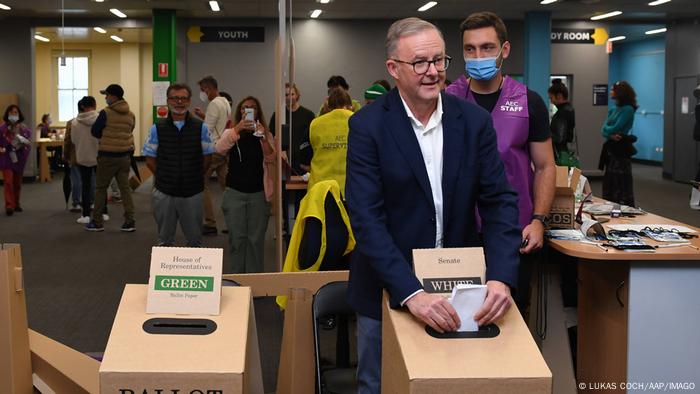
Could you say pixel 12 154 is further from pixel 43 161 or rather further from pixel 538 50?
pixel 538 50

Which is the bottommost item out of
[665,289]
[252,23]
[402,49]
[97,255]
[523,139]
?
[97,255]

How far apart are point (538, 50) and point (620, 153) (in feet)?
22.1

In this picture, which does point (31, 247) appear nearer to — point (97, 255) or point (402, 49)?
point (97, 255)

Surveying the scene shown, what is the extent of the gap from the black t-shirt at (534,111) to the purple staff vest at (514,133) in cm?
2

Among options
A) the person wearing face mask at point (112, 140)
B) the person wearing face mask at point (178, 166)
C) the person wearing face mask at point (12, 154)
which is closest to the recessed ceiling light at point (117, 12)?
the person wearing face mask at point (12, 154)

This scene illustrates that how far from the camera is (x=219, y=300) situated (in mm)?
2354

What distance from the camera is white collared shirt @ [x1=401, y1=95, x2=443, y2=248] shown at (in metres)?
2.39

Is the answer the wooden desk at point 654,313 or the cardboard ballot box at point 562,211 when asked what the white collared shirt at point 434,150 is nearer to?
the wooden desk at point 654,313

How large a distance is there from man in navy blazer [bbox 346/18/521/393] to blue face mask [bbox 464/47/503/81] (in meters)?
0.84

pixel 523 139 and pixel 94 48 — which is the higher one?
pixel 94 48

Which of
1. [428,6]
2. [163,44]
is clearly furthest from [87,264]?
A: [428,6]

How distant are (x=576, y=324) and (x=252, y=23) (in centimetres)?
1410

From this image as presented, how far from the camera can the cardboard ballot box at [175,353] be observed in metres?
2.06

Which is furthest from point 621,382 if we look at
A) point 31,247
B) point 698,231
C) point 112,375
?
point 31,247
